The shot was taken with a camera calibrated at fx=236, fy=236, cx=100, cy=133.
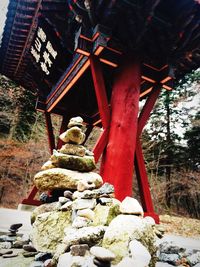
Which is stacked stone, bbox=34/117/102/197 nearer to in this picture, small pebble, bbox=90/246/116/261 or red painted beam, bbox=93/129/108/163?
red painted beam, bbox=93/129/108/163

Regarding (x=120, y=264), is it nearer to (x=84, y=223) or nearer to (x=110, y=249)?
(x=110, y=249)

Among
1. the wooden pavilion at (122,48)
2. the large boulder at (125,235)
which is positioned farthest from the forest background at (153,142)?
the large boulder at (125,235)

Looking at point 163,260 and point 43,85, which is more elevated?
point 43,85

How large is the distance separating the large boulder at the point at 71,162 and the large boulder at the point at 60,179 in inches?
3.7

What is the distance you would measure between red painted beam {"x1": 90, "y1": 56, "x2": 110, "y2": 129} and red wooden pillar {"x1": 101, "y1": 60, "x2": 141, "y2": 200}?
0.10 m

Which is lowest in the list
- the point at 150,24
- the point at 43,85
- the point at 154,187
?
Answer: the point at 154,187

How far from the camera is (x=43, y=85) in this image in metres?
6.43

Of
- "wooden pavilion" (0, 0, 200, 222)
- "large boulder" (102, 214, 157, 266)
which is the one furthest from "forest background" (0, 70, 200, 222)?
"large boulder" (102, 214, 157, 266)

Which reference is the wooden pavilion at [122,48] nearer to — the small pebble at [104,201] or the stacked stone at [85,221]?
the stacked stone at [85,221]

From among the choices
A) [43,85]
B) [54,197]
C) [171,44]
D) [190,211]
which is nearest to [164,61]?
[171,44]

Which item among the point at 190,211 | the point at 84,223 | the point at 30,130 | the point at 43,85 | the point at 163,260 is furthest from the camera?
the point at 190,211

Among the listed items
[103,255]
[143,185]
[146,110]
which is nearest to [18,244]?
[103,255]

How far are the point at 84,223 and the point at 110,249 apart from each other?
1.29 ft

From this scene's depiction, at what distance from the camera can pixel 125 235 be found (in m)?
1.68
